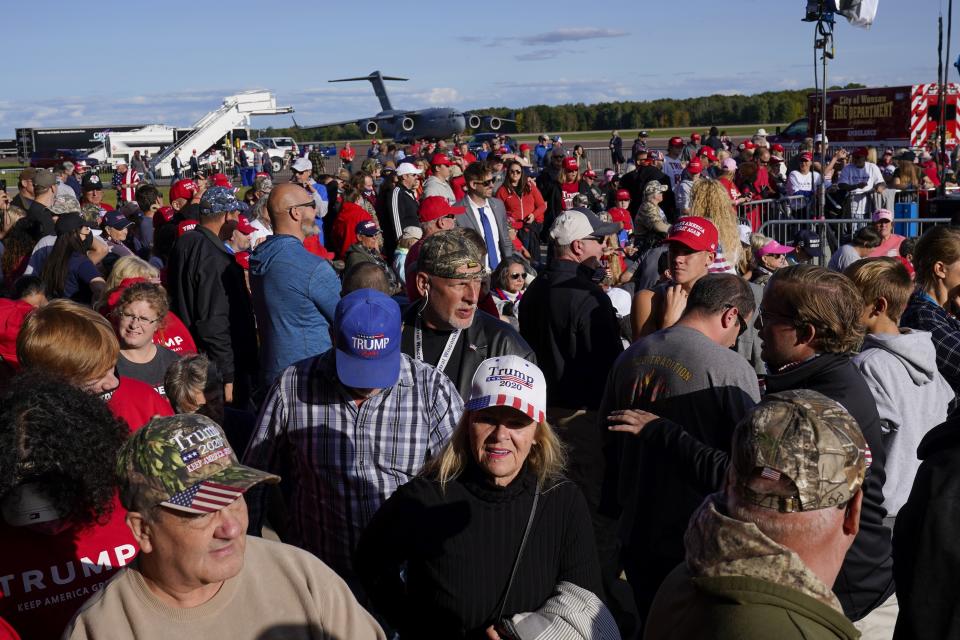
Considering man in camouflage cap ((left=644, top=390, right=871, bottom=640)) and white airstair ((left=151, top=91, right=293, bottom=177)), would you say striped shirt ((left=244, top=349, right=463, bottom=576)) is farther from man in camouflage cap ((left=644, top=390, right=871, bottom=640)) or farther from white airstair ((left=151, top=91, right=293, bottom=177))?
white airstair ((left=151, top=91, right=293, bottom=177))

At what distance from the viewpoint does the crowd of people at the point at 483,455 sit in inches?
77.5

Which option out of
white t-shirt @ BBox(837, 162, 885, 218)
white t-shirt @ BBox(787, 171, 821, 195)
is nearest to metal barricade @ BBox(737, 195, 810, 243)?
white t-shirt @ BBox(787, 171, 821, 195)

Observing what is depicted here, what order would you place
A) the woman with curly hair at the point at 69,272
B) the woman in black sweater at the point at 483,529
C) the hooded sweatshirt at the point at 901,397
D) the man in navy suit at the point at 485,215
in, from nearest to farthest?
the woman in black sweater at the point at 483,529
the hooded sweatshirt at the point at 901,397
the woman with curly hair at the point at 69,272
the man in navy suit at the point at 485,215

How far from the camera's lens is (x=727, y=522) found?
1843 millimetres

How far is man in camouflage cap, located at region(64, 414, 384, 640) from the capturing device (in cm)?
205

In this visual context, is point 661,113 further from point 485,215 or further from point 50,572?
point 50,572

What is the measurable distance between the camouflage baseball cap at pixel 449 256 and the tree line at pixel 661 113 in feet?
284

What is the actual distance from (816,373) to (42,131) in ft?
219

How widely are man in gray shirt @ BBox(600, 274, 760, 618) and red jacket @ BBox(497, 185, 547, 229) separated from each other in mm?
7161

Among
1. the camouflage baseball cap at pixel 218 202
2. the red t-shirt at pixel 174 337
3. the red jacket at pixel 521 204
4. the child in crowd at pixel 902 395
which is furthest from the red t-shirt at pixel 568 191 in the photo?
the child in crowd at pixel 902 395

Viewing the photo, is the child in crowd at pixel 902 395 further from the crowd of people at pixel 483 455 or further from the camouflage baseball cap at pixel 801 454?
the camouflage baseball cap at pixel 801 454

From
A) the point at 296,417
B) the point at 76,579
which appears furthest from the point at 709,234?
the point at 76,579

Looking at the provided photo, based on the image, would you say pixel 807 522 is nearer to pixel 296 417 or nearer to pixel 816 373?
pixel 816 373

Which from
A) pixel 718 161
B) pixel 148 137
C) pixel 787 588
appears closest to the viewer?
pixel 787 588
